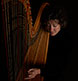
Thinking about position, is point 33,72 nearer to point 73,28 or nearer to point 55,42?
point 55,42

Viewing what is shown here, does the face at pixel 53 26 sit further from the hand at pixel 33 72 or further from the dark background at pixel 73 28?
the hand at pixel 33 72

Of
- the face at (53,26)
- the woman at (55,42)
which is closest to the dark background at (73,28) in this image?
the woman at (55,42)

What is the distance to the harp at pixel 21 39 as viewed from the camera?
0.80 metres

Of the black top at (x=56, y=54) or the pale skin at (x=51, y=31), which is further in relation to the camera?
the black top at (x=56, y=54)

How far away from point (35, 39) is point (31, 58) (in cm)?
17

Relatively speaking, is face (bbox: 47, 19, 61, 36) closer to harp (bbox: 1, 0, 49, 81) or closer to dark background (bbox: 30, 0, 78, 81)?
harp (bbox: 1, 0, 49, 81)

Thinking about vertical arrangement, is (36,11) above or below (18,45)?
above

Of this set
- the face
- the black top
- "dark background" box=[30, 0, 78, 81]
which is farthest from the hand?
"dark background" box=[30, 0, 78, 81]

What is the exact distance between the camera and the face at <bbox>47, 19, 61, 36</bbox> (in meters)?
1.27

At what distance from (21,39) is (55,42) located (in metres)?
0.48

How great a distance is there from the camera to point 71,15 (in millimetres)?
1511

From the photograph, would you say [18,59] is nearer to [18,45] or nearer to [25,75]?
[18,45]

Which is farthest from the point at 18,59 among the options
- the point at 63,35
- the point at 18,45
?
the point at 63,35

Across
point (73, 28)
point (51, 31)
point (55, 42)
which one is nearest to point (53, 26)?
point (51, 31)
